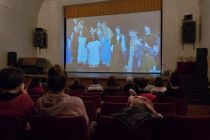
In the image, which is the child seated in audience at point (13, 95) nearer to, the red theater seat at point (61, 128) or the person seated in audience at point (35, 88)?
the red theater seat at point (61, 128)

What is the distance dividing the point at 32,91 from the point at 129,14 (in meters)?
6.79

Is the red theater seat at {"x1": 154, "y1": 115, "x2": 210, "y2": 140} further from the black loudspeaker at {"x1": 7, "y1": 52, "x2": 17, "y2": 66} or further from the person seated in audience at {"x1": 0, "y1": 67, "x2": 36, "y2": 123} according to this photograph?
the black loudspeaker at {"x1": 7, "y1": 52, "x2": 17, "y2": 66}

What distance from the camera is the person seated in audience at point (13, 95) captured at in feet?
6.49

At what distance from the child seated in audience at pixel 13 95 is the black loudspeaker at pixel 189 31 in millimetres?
7598

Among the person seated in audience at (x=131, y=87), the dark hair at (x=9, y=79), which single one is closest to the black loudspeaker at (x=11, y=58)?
the person seated in audience at (x=131, y=87)

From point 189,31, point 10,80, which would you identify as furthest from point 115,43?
point 10,80

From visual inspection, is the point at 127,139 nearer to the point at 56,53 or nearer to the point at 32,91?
the point at 32,91

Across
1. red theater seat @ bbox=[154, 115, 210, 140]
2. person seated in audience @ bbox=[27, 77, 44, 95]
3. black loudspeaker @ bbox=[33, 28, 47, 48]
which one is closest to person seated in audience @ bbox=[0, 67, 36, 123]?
red theater seat @ bbox=[154, 115, 210, 140]

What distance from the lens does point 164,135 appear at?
206 cm

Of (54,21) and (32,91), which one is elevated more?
(54,21)

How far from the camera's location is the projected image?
958cm

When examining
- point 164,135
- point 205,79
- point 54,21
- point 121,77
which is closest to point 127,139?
point 164,135

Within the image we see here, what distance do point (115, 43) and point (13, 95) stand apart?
27.1 ft

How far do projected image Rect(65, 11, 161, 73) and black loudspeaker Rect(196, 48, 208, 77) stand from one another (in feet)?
5.63
